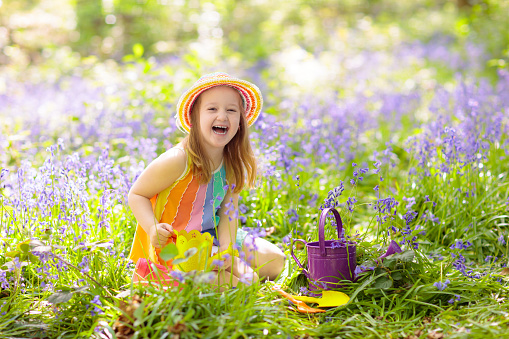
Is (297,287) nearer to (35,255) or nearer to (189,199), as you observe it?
(189,199)

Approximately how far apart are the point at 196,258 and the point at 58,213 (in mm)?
858

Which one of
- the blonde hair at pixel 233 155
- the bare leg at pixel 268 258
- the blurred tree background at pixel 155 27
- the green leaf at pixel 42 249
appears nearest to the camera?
the green leaf at pixel 42 249

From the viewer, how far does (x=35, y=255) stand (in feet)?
6.97

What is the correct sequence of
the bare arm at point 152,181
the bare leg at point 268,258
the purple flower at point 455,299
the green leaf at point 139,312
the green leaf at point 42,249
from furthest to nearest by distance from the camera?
the bare leg at point 268,258 < the bare arm at point 152,181 < the purple flower at point 455,299 < the green leaf at point 42,249 < the green leaf at point 139,312

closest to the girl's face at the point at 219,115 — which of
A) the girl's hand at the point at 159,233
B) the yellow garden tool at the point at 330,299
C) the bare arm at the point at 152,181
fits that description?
the bare arm at the point at 152,181

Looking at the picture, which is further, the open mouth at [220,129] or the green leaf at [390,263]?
the open mouth at [220,129]

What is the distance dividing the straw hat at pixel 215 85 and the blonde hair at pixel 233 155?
1.8 inches

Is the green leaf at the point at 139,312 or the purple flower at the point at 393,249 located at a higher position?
the purple flower at the point at 393,249

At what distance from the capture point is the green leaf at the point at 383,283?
228 cm

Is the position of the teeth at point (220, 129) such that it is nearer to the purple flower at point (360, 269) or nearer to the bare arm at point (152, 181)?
the bare arm at point (152, 181)

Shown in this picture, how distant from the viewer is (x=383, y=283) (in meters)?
2.30

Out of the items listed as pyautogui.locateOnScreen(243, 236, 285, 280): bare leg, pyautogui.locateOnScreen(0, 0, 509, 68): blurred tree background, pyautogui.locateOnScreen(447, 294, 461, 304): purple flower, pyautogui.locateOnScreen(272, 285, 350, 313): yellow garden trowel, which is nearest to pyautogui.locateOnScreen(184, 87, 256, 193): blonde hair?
pyautogui.locateOnScreen(243, 236, 285, 280): bare leg

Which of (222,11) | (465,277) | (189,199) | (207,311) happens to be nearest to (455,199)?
(465,277)

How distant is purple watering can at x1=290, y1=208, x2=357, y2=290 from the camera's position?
236cm
